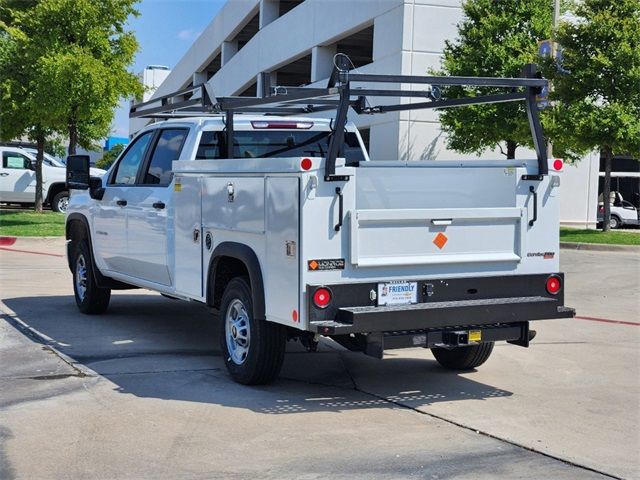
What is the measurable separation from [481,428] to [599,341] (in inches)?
155

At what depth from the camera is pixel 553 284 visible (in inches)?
278

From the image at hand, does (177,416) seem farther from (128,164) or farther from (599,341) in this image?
(599,341)

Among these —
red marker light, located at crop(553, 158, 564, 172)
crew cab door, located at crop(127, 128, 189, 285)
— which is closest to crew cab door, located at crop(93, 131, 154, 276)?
crew cab door, located at crop(127, 128, 189, 285)

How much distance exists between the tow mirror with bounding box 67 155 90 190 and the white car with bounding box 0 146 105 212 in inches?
712

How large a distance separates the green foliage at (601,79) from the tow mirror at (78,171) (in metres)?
16.2

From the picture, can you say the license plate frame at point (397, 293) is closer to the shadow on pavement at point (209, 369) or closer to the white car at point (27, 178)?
the shadow on pavement at point (209, 369)

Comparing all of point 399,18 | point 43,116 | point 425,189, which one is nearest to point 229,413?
point 425,189

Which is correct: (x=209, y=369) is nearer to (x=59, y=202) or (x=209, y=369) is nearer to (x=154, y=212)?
(x=154, y=212)

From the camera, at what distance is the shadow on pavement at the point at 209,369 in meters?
6.75

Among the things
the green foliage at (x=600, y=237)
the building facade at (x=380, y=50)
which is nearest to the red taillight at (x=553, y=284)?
the green foliage at (x=600, y=237)

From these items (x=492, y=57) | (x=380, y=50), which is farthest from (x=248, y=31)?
(x=492, y=57)

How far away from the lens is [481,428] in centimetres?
604

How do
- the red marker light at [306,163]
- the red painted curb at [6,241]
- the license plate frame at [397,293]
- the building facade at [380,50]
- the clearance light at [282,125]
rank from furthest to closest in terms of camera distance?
1. the building facade at [380,50]
2. the red painted curb at [6,241]
3. the clearance light at [282,125]
4. the license plate frame at [397,293]
5. the red marker light at [306,163]

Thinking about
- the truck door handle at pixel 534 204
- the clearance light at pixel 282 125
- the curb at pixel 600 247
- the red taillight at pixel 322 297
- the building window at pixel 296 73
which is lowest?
Result: the curb at pixel 600 247
